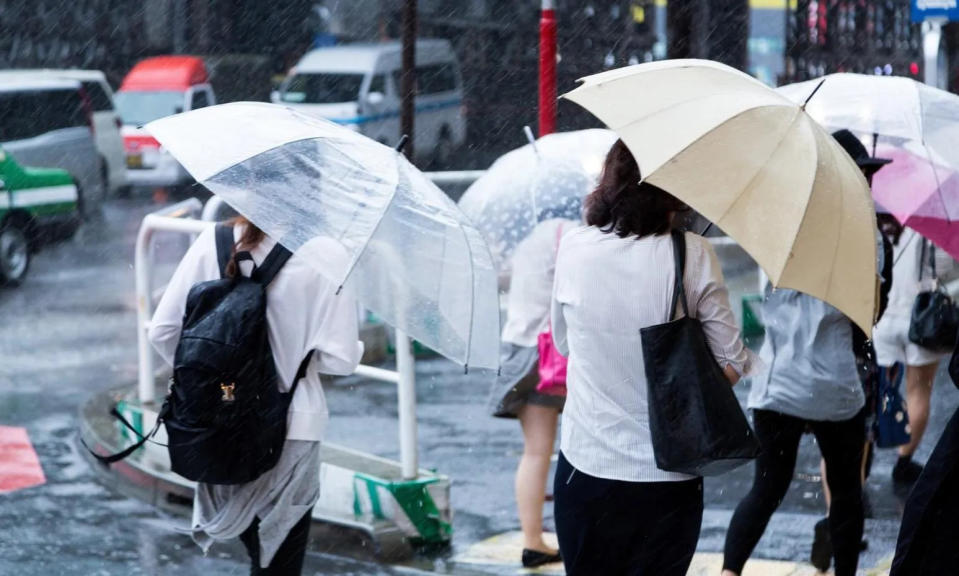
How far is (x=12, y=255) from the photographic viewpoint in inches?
547

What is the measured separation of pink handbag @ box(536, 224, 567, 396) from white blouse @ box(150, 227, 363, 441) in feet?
5.20

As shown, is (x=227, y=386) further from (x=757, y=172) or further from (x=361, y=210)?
(x=757, y=172)

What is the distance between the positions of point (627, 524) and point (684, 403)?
15.0 inches

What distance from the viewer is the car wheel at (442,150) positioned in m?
27.5

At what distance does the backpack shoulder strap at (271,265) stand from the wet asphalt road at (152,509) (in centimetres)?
215

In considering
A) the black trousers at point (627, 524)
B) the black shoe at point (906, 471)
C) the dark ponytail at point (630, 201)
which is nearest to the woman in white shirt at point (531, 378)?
the black trousers at point (627, 524)

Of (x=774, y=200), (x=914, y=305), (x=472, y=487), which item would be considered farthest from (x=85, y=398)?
(x=774, y=200)

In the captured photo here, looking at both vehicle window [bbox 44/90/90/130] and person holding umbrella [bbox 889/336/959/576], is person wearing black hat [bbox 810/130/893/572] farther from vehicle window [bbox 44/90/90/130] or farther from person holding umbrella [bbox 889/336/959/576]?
vehicle window [bbox 44/90/90/130]

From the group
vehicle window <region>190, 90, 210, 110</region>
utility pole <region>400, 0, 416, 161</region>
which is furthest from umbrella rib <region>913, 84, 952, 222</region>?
vehicle window <region>190, 90, 210, 110</region>

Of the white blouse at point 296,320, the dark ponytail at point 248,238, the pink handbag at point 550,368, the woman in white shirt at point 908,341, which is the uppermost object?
the dark ponytail at point 248,238

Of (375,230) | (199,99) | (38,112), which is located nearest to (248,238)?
(375,230)

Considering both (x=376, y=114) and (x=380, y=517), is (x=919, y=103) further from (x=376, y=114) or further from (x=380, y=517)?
(x=376, y=114)

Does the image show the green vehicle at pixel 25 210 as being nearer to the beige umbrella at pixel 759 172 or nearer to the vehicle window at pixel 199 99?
the vehicle window at pixel 199 99

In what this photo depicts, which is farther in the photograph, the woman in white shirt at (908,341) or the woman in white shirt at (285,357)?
the woman in white shirt at (908,341)
